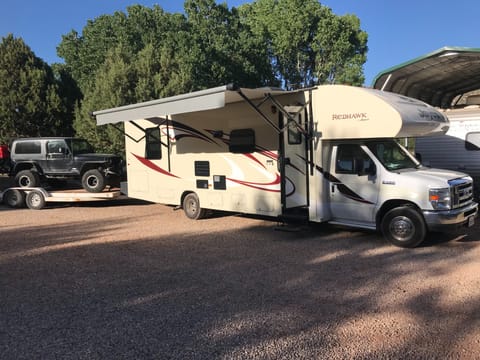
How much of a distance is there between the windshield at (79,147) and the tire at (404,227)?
30.6 ft

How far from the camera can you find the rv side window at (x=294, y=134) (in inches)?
332

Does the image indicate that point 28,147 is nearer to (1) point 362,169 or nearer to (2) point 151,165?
(2) point 151,165

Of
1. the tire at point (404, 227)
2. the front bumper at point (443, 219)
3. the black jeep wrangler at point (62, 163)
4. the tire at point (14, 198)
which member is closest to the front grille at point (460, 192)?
the front bumper at point (443, 219)

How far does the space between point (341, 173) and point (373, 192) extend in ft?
2.26

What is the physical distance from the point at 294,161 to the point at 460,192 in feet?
9.80

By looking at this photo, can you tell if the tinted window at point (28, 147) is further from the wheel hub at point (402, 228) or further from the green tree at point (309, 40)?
the green tree at point (309, 40)

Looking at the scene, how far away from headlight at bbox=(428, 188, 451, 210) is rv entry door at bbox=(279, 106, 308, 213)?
2.28 meters

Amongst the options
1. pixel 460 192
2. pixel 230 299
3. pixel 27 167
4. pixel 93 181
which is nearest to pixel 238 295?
pixel 230 299

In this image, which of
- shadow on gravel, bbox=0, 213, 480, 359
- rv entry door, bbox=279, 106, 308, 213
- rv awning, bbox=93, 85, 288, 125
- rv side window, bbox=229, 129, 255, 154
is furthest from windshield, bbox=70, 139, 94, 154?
rv entry door, bbox=279, 106, 308, 213

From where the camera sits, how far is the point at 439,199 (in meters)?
7.06

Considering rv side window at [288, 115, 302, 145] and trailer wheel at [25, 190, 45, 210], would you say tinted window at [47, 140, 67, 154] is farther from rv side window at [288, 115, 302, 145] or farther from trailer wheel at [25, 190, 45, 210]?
rv side window at [288, 115, 302, 145]

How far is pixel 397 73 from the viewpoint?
12836 millimetres

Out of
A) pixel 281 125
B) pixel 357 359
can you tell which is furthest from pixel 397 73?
pixel 357 359

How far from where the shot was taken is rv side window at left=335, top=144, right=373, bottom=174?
7.77 m
